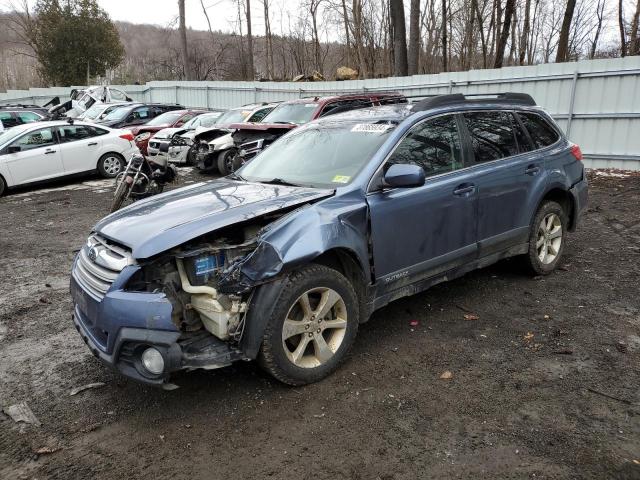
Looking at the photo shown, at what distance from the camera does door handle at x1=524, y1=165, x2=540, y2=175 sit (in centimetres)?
479

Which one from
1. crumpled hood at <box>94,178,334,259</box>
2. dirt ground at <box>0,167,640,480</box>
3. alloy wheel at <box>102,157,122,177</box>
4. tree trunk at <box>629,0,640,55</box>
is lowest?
dirt ground at <box>0,167,640,480</box>

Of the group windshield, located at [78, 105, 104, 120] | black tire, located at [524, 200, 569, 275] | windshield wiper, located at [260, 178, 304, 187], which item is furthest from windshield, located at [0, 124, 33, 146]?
black tire, located at [524, 200, 569, 275]

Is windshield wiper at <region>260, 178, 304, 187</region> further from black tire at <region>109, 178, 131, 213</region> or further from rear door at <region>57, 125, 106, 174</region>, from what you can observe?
rear door at <region>57, 125, 106, 174</region>

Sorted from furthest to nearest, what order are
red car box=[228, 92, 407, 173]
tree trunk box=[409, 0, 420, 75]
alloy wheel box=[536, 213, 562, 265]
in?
1. tree trunk box=[409, 0, 420, 75]
2. red car box=[228, 92, 407, 173]
3. alloy wheel box=[536, 213, 562, 265]

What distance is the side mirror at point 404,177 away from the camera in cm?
351

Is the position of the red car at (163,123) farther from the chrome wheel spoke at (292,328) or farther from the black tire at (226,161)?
the chrome wheel spoke at (292,328)

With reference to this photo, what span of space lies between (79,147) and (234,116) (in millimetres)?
4194

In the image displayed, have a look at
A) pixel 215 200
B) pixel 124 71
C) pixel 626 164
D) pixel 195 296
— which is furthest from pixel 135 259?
pixel 124 71

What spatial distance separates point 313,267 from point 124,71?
45535 mm

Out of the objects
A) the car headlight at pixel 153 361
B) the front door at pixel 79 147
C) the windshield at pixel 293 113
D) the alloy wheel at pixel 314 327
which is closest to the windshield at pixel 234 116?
the windshield at pixel 293 113

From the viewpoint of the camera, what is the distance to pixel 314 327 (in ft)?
10.8

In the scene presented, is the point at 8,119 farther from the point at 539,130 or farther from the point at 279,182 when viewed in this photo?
the point at 539,130

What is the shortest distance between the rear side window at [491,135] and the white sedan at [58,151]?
30.6 feet

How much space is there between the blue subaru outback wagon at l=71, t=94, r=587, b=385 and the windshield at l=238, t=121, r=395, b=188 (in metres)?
0.02
